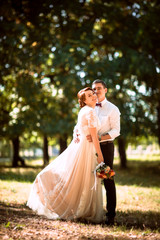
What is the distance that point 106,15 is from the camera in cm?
1262

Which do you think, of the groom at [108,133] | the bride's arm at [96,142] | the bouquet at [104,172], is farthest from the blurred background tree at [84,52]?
the bouquet at [104,172]

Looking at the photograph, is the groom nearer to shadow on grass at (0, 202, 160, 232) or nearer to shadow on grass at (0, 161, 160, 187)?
shadow on grass at (0, 202, 160, 232)

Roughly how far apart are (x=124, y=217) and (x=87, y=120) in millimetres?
2163

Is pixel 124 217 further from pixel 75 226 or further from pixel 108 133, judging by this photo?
pixel 108 133

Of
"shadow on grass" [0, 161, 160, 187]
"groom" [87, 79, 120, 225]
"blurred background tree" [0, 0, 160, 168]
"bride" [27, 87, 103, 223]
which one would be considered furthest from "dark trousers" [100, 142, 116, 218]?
"blurred background tree" [0, 0, 160, 168]

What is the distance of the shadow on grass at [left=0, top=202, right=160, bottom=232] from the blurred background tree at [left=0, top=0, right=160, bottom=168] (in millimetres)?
7165

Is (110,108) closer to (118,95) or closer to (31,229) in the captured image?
(31,229)

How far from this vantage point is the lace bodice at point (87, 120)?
454 cm

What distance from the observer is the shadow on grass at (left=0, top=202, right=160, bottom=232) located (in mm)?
4397

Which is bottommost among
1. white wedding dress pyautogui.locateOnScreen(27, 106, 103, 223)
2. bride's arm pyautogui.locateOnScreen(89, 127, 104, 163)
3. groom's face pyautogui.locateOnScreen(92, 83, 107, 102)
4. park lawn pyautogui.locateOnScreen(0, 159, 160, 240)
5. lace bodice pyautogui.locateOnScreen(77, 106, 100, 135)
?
park lawn pyautogui.locateOnScreen(0, 159, 160, 240)

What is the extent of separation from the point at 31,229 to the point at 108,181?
5.18 ft

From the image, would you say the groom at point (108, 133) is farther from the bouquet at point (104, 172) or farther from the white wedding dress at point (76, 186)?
the bouquet at point (104, 172)

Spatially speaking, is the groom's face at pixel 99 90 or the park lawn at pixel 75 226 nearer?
the park lawn at pixel 75 226

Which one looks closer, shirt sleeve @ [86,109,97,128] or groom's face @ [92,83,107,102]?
shirt sleeve @ [86,109,97,128]
